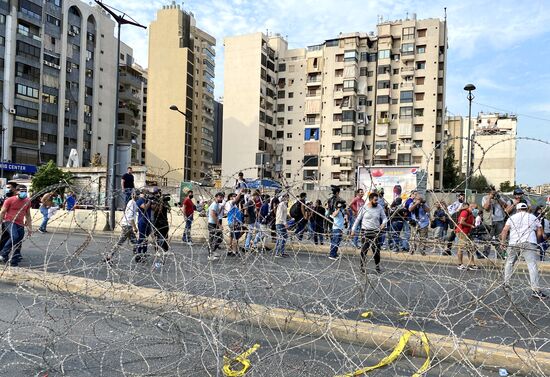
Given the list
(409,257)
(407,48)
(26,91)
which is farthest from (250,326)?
(407,48)

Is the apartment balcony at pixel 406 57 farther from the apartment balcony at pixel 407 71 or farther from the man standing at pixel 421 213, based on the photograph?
the man standing at pixel 421 213

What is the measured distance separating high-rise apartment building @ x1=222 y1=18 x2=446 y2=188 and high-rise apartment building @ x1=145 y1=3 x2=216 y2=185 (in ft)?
22.2

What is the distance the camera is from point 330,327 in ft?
14.8

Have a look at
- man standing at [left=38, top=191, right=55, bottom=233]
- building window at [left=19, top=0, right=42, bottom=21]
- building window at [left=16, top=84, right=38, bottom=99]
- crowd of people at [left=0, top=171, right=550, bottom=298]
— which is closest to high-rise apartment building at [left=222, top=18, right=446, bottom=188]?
building window at [left=16, top=84, right=38, bottom=99]

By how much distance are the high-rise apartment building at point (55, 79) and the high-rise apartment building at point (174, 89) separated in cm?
726

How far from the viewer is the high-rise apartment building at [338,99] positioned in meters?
59.8

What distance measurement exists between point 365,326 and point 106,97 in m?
68.5

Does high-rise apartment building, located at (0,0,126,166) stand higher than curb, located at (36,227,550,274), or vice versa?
high-rise apartment building, located at (0,0,126,166)

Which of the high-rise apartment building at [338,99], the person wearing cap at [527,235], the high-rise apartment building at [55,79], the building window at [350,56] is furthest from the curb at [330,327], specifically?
the building window at [350,56]

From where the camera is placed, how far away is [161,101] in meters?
73.6

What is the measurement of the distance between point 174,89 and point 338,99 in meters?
25.7

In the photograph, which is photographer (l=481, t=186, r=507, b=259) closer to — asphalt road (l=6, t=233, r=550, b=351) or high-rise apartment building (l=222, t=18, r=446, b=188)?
asphalt road (l=6, t=233, r=550, b=351)

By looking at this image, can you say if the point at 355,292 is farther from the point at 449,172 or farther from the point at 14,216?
the point at 449,172

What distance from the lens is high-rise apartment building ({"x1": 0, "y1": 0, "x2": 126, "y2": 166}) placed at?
52312 millimetres
